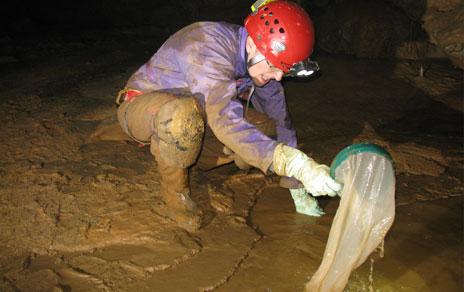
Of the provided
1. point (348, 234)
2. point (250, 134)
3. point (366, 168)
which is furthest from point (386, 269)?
point (250, 134)

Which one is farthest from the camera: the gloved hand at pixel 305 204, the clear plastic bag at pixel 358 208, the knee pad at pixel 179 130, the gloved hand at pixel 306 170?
the gloved hand at pixel 305 204

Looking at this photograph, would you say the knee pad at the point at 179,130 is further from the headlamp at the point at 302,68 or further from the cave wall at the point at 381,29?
the cave wall at the point at 381,29

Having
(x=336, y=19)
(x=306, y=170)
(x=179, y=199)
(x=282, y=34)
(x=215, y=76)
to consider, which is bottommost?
(x=179, y=199)

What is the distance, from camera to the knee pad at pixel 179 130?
2291 millimetres

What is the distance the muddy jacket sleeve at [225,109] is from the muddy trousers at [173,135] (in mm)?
131

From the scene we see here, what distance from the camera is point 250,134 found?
2.18 m

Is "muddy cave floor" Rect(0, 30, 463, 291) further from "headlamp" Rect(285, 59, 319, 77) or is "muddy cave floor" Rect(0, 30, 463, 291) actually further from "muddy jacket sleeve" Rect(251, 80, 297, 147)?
"headlamp" Rect(285, 59, 319, 77)

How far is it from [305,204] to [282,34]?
1132mm

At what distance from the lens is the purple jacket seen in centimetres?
218

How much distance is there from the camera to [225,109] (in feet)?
7.28

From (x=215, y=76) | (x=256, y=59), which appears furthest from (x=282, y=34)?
(x=215, y=76)

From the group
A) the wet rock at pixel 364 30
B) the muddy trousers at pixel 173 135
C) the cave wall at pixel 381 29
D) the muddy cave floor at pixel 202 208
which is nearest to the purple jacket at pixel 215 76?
the muddy trousers at pixel 173 135

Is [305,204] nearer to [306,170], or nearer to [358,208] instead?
[306,170]

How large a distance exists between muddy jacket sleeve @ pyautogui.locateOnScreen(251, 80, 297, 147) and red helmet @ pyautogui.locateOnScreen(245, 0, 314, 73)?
530 millimetres
